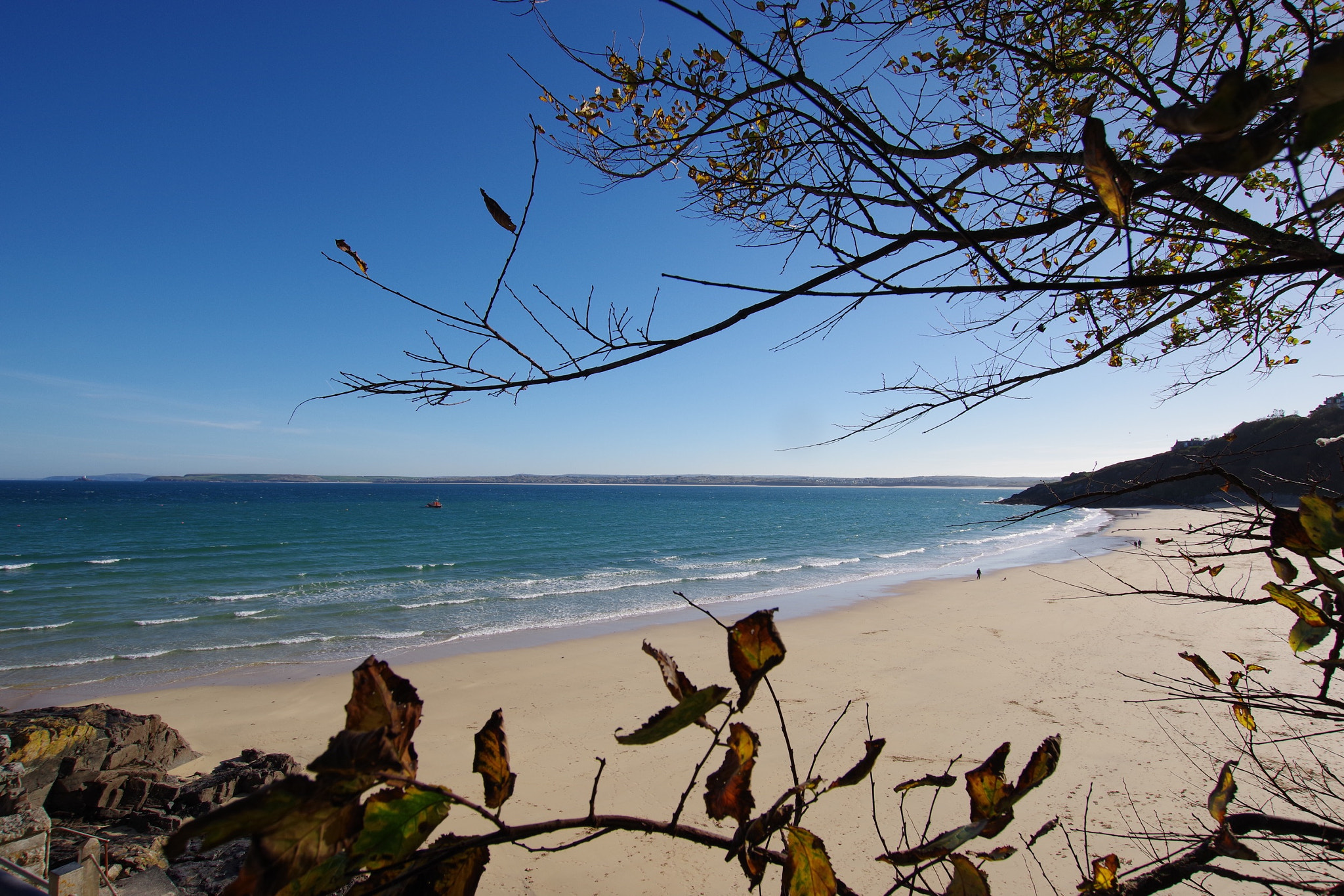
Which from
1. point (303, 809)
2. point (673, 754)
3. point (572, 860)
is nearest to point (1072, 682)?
point (673, 754)

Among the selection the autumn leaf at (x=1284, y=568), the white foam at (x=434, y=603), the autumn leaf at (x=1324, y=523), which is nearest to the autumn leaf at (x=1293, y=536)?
the autumn leaf at (x=1324, y=523)

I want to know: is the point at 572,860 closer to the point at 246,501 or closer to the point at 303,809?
the point at 303,809

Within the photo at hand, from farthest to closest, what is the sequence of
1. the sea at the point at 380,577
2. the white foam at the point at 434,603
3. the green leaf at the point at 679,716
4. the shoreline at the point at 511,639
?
the white foam at the point at 434,603 → the sea at the point at 380,577 → the shoreline at the point at 511,639 → the green leaf at the point at 679,716

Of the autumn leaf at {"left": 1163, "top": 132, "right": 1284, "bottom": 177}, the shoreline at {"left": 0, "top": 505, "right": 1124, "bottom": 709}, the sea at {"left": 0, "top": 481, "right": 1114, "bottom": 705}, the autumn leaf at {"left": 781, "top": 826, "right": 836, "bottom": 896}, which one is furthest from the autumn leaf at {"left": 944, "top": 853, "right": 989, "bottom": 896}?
the shoreline at {"left": 0, "top": 505, "right": 1124, "bottom": 709}

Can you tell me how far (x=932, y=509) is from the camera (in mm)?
75938

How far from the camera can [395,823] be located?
1.63 feet

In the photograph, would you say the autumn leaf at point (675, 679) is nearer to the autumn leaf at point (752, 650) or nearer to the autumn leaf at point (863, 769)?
the autumn leaf at point (752, 650)

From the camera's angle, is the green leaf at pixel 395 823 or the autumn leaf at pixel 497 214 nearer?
the green leaf at pixel 395 823

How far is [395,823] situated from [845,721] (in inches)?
340

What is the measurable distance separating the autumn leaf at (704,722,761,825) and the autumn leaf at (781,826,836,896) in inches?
2.1

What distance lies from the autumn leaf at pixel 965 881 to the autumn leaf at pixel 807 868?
0.52 ft

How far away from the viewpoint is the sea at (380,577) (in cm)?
1302

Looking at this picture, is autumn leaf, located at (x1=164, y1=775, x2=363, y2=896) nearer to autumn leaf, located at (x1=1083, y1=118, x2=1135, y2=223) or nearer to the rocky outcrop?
autumn leaf, located at (x1=1083, y1=118, x2=1135, y2=223)

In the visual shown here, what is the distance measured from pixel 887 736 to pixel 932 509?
7399 centimetres
